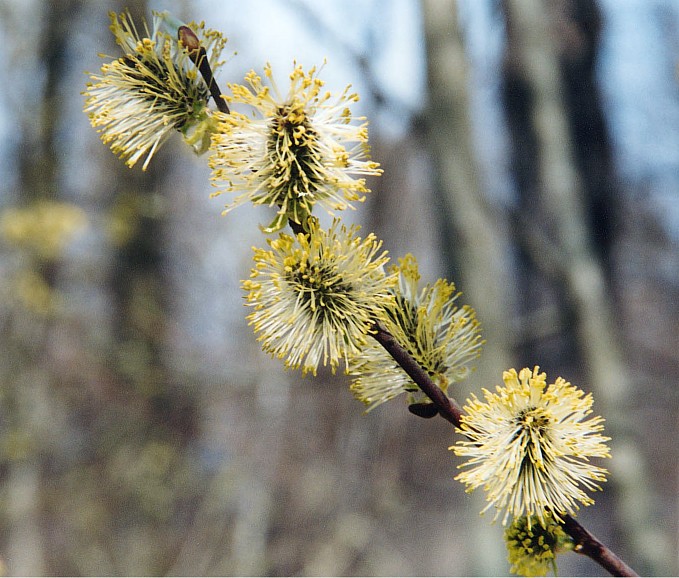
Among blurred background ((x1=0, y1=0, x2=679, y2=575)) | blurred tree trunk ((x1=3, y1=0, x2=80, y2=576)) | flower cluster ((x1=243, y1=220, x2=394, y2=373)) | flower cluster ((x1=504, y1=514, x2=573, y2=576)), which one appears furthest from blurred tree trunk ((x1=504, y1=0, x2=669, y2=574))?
blurred tree trunk ((x1=3, y1=0, x2=80, y2=576))

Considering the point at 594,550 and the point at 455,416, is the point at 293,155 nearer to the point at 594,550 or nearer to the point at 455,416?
the point at 455,416

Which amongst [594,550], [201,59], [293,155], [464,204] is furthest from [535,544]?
[464,204]

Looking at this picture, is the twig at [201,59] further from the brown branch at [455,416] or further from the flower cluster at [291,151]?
the brown branch at [455,416]

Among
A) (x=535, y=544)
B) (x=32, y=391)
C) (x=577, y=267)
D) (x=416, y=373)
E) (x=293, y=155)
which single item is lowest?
(x=32, y=391)

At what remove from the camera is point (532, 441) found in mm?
570

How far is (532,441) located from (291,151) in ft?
1.05

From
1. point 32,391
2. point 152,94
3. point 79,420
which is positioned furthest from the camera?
point 79,420

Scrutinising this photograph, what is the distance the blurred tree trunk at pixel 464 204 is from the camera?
285cm

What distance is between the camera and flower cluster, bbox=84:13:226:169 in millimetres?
645

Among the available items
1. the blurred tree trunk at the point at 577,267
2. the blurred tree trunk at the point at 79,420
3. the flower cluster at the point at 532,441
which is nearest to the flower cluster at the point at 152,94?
the flower cluster at the point at 532,441

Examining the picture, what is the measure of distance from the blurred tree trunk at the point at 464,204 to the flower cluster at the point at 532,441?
225 cm

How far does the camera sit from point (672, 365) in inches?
303

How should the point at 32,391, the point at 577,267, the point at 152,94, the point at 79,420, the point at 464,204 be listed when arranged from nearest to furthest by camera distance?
1. the point at 152,94
2. the point at 464,204
3. the point at 577,267
4. the point at 32,391
5. the point at 79,420

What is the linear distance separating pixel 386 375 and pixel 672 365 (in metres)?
7.99
